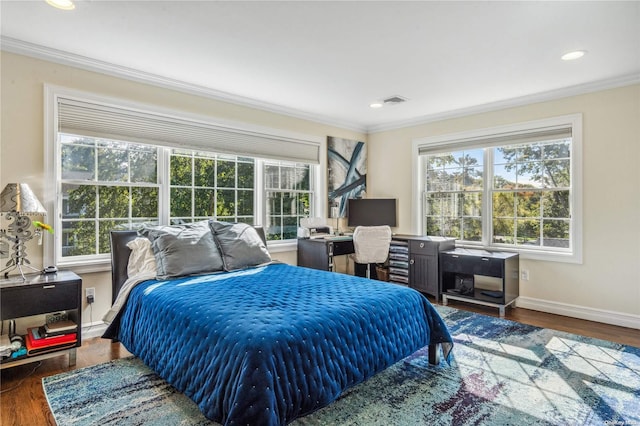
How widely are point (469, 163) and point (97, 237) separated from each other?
4.31m

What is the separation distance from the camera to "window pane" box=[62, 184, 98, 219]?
3.18 m

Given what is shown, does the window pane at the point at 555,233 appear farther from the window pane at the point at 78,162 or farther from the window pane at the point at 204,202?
the window pane at the point at 78,162

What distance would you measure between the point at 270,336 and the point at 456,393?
1328 millimetres

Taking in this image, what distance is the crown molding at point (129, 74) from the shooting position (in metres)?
2.82

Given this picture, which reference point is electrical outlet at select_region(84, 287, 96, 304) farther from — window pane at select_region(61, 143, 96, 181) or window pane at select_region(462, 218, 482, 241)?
window pane at select_region(462, 218, 482, 241)

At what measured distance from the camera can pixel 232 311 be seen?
203 cm

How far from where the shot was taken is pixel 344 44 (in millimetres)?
2805

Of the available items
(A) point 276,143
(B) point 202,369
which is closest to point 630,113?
(A) point 276,143

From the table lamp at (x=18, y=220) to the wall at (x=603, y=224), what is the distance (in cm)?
474

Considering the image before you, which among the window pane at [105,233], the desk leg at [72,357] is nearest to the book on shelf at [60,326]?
the desk leg at [72,357]

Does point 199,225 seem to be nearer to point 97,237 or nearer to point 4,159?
point 97,237

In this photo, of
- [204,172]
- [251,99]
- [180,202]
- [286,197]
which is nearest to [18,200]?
[180,202]

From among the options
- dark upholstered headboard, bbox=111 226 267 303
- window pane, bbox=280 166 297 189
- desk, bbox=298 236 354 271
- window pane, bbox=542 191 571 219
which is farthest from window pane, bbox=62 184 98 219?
window pane, bbox=542 191 571 219

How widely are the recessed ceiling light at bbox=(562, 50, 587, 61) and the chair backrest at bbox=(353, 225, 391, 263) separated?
2.49 m
